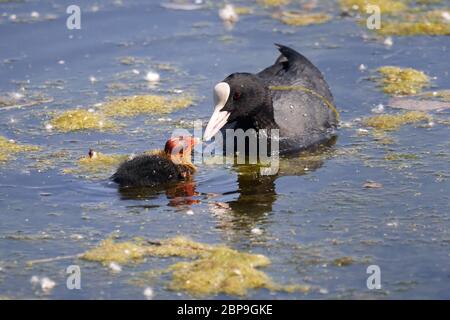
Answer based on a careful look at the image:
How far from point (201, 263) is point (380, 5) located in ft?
22.2

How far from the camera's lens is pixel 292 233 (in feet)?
22.3

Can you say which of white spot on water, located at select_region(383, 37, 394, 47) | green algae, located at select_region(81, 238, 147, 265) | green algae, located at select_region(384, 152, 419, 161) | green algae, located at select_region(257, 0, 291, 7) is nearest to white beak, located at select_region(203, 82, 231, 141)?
green algae, located at select_region(384, 152, 419, 161)

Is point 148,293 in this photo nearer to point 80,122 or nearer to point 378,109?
point 80,122

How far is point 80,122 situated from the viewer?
911 cm

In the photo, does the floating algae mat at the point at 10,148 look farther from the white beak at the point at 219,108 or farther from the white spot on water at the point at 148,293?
the white spot on water at the point at 148,293

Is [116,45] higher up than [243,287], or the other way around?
[116,45]

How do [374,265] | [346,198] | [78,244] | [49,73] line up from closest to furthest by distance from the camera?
[374,265] → [78,244] → [346,198] → [49,73]

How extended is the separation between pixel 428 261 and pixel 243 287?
1.18 meters

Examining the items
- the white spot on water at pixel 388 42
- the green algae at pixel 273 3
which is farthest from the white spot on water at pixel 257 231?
the green algae at pixel 273 3

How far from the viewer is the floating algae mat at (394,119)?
8930mm

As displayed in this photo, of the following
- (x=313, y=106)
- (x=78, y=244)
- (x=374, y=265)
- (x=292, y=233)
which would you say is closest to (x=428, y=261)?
(x=374, y=265)

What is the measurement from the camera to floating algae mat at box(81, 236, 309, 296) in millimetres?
6032
